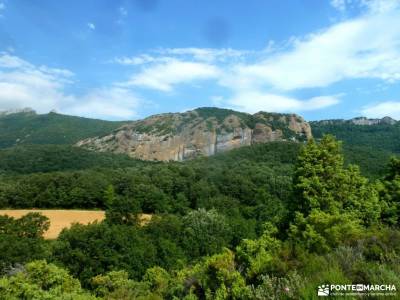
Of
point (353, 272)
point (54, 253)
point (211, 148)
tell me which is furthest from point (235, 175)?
point (211, 148)

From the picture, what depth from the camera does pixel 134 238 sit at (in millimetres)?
36906

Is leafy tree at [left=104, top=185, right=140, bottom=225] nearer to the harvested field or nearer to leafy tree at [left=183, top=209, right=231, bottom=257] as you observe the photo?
leafy tree at [left=183, top=209, right=231, bottom=257]

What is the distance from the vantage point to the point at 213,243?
44344 mm

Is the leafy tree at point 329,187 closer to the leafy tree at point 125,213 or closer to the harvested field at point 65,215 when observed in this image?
the leafy tree at point 125,213

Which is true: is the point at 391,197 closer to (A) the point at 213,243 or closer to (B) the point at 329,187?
(B) the point at 329,187

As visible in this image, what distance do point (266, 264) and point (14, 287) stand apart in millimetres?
12352

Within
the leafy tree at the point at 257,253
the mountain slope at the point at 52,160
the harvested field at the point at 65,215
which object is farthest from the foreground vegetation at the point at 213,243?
the mountain slope at the point at 52,160

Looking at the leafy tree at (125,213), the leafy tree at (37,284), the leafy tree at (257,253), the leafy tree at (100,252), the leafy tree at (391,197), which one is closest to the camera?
the leafy tree at (257,253)

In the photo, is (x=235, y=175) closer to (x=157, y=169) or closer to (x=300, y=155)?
(x=157, y=169)

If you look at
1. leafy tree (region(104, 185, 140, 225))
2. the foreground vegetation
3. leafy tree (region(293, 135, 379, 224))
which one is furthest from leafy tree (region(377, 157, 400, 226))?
leafy tree (region(104, 185, 140, 225))

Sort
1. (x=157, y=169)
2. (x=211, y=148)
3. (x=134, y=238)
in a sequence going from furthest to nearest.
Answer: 1. (x=211, y=148)
2. (x=157, y=169)
3. (x=134, y=238)

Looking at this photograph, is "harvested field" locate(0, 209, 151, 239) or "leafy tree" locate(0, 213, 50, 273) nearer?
"leafy tree" locate(0, 213, 50, 273)

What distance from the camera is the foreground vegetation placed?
801cm

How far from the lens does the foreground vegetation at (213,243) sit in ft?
26.3
